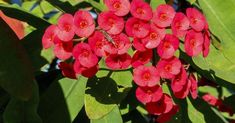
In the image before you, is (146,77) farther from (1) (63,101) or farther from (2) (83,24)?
(1) (63,101)

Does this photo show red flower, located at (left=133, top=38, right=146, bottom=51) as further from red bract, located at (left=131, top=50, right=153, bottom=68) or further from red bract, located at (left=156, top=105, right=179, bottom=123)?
red bract, located at (left=156, top=105, right=179, bottom=123)

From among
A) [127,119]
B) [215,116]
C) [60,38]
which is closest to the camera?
[60,38]

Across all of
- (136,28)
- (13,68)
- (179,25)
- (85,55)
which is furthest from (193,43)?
(13,68)

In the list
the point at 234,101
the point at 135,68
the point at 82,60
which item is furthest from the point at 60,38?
the point at 234,101

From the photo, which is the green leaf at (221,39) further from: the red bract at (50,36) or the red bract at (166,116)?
the red bract at (50,36)

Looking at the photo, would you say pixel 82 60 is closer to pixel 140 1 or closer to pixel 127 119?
→ pixel 140 1

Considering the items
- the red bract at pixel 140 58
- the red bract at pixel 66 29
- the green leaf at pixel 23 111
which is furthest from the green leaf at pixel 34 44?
the red bract at pixel 140 58
